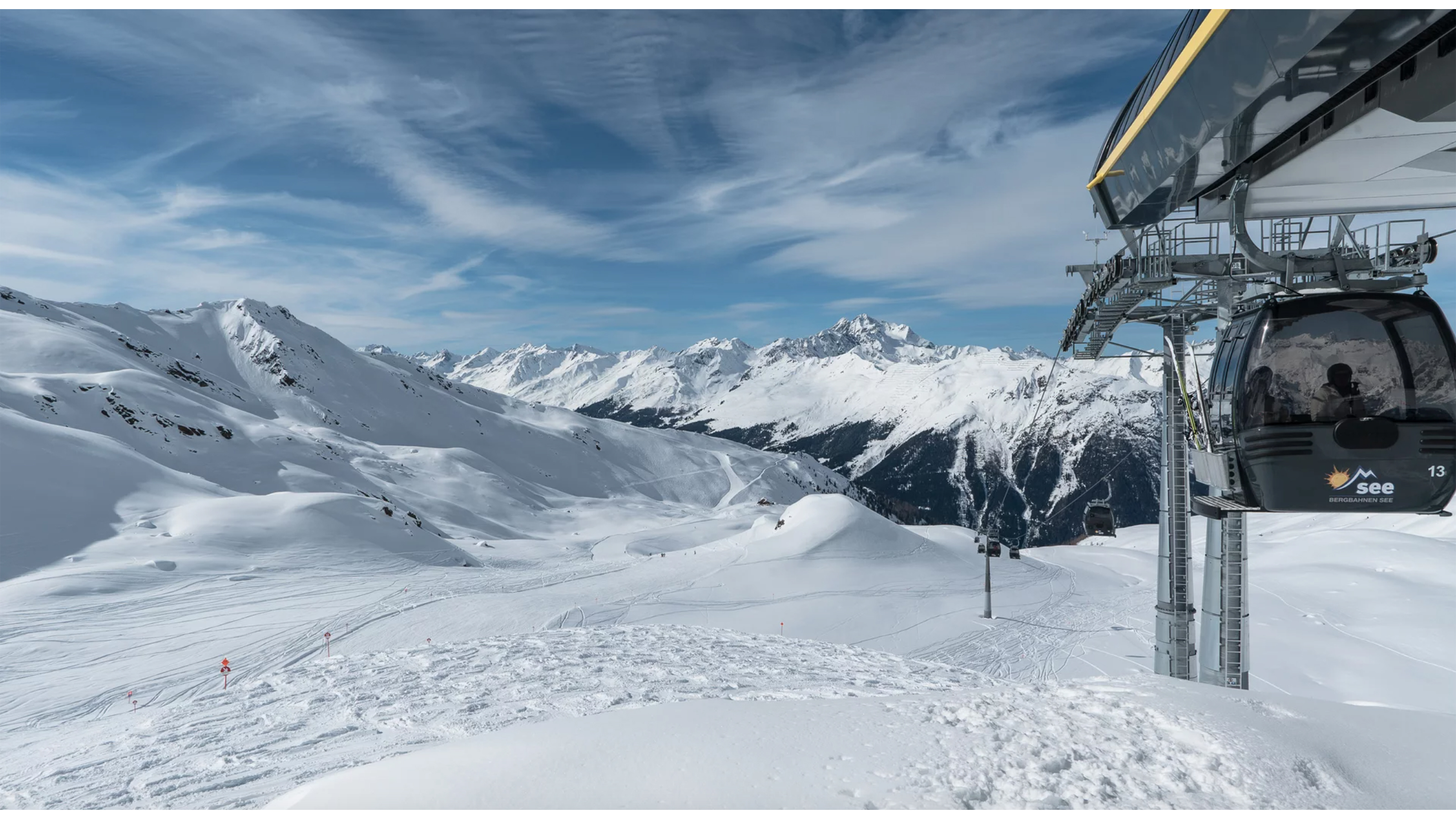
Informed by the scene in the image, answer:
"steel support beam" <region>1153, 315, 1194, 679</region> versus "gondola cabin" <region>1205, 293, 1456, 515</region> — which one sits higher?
"gondola cabin" <region>1205, 293, 1456, 515</region>

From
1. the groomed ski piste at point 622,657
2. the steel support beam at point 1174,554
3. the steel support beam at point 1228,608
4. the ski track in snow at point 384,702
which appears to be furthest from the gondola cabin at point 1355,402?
the steel support beam at point 1174,554

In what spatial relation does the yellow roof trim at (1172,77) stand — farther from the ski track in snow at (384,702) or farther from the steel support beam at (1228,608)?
the ski track in snow at (384,702)

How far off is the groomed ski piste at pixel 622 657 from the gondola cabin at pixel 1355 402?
2.26 meters

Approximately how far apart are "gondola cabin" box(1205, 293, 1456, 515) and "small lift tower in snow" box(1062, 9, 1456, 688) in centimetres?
2

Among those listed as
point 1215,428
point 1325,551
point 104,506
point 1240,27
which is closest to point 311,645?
point 1215,428

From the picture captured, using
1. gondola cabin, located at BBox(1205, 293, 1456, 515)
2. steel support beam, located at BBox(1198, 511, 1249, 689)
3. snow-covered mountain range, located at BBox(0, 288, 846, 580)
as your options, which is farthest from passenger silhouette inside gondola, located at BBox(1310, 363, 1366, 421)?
snow-covered mountain range, located at BBox(0, 288, 846, 580)

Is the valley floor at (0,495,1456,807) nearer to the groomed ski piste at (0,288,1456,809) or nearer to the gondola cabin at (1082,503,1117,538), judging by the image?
the groomed ski piste at (0,288,1456,809)

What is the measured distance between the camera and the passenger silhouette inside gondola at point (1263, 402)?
20.4ft

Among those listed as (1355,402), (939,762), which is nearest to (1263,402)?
(1355,402)

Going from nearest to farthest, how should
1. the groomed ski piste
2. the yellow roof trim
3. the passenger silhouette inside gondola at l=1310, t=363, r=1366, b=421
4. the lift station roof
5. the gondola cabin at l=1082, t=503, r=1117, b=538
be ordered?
the lift station roof < the yellow roof trim < the groomed ski piste < the passenger silhouette inside gondola at l=1310, t=363, r=1366, b=421 < the gondola cabin at l=1082, t=503, r=1117, b=538

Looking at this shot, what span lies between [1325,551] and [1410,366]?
3856cm

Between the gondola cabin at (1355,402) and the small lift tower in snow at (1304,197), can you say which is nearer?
the small lift tower in snow at (1304,197)

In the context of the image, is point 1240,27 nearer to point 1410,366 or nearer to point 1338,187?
point 1410,366

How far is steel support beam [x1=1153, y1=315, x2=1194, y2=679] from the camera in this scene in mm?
13789
